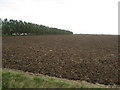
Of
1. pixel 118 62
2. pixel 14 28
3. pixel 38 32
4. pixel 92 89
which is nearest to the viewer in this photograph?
pixel 92 89

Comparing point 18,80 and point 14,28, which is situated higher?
point 14,28

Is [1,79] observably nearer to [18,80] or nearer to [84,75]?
[18,80]

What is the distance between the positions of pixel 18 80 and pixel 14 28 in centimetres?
2800

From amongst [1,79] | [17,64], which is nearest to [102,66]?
[17,64]

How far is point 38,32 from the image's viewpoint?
130ft

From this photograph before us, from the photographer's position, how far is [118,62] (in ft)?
39.7

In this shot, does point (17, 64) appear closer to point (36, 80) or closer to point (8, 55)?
point (8, 55)

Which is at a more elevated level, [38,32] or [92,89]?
[38,32]

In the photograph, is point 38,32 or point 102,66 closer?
point 102,66

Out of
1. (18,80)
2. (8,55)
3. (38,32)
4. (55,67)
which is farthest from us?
(38,32)

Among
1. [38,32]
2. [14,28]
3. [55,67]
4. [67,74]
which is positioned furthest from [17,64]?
[38,32]

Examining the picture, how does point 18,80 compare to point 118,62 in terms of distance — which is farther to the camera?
point 118,62

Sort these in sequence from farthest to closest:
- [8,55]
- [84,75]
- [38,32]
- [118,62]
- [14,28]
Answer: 1. [38,32]
2. [14,28]
3. [8,55]
4. [118,62]
5. [84,75]

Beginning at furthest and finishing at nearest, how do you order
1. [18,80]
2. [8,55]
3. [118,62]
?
[8,55] → [118,62] → [18,80]
